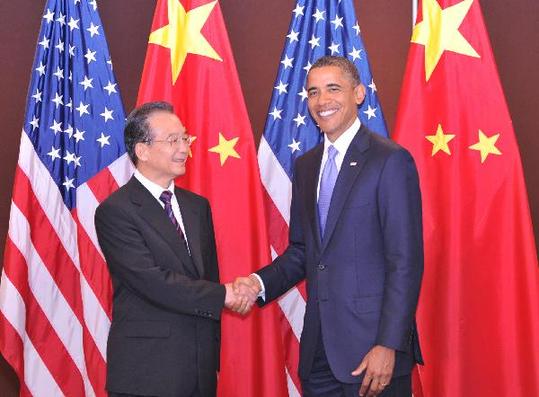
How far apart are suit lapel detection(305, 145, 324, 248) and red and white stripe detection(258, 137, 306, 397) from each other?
0.74 metres

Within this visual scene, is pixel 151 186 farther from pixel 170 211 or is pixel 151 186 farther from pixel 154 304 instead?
pixel 154 304

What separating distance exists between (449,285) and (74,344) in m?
1.86

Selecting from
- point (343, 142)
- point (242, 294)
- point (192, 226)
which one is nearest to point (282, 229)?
point (242, 294)

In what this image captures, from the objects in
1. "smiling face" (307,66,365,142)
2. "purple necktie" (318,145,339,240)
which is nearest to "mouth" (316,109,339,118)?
"smiling face" (307,66,365,142)

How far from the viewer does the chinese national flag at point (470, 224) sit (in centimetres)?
305

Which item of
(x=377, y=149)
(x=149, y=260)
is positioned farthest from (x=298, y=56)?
(x=149, y=260)

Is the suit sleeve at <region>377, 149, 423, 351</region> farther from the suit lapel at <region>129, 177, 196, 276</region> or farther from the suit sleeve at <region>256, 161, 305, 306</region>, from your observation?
the suit lapel at <region>129, 177, 196, 276</region>

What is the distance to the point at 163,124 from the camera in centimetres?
255

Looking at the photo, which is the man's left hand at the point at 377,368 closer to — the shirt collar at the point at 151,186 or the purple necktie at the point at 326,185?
the purple necktie at the point at 326,185

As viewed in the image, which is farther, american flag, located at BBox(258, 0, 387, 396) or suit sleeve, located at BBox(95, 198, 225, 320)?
american flag, located at BBox(258, 0, 387, 396)

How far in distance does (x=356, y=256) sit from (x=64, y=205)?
172cm

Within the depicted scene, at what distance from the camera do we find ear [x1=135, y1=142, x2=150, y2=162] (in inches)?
99.2

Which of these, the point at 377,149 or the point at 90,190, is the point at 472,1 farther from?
the point at 90,190

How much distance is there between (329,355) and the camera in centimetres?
226
